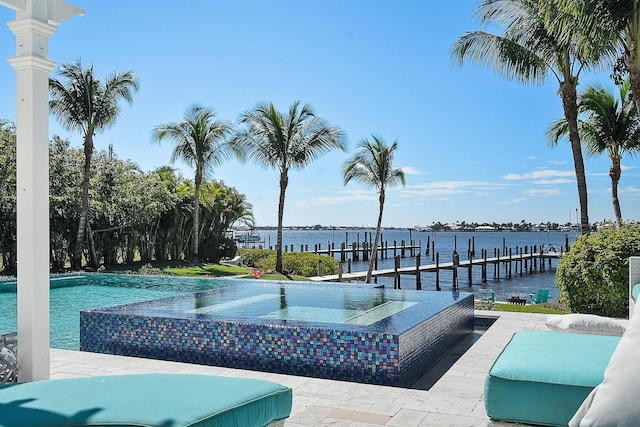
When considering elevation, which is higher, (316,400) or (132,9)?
(132,9)

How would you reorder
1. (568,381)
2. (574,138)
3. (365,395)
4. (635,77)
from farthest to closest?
(574,138) < (635,77) < (365,395) < (568,381)

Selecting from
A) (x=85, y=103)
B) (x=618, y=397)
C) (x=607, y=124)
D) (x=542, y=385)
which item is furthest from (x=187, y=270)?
(x=618, y=397)

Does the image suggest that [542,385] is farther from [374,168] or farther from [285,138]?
[374,168]

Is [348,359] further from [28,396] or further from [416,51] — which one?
[416,51]

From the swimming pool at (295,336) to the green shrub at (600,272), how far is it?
2.33m

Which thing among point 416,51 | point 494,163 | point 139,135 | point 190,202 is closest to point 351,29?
point 416,51

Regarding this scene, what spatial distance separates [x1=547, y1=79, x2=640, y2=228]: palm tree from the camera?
645 inches

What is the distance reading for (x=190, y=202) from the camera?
70.1 feet

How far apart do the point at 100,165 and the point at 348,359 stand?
15.0m

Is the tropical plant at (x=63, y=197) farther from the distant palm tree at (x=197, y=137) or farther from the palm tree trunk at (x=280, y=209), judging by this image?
the palm tree trunk at (x=280, y=209)

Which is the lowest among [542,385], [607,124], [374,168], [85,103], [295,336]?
[295,336]

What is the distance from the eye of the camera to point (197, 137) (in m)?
19.6

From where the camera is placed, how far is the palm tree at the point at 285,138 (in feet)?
56.9

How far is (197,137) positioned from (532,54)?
11.5 m
